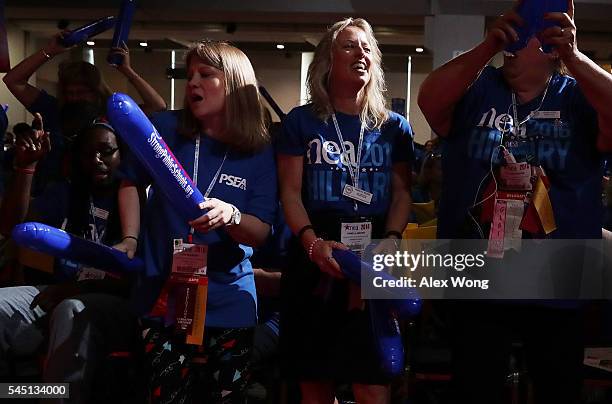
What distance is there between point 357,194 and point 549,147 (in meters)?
0.62

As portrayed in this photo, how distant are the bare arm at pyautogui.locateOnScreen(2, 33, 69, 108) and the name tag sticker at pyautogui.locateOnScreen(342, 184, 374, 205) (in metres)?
2.37

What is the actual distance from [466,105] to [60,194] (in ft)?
5.66

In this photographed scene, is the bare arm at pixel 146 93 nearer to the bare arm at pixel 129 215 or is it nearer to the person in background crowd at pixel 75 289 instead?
the person in background crowd at pixel 75 289

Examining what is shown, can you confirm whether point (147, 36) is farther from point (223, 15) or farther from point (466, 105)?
point (466, 105)

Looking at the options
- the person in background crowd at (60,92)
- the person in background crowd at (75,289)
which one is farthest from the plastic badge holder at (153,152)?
the person in background crowd at (60,92)

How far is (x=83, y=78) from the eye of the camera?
167 inches

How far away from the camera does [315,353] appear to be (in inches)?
103

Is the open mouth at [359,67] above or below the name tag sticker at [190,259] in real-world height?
above

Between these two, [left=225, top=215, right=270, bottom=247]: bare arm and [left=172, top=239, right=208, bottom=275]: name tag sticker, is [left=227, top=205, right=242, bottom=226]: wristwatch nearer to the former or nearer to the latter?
[left=225, top=215, right=270, bottom=247]: bare arm

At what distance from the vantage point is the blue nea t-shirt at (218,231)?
254cm

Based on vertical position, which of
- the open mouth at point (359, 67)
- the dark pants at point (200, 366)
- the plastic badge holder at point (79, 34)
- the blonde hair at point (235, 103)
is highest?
the plastic badge holder at point (79, 34)

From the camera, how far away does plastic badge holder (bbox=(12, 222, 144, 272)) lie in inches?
96.5

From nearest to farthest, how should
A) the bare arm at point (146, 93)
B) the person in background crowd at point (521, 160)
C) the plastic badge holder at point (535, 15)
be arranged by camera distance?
the plastic badge holder at point (535, 15) < the person in background crowd at point (521, 160) < the bare arm at point (146, 93)

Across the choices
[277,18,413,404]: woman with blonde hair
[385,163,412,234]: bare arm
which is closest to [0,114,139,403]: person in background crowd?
[277,18,413,404]: woman with blonde hair
